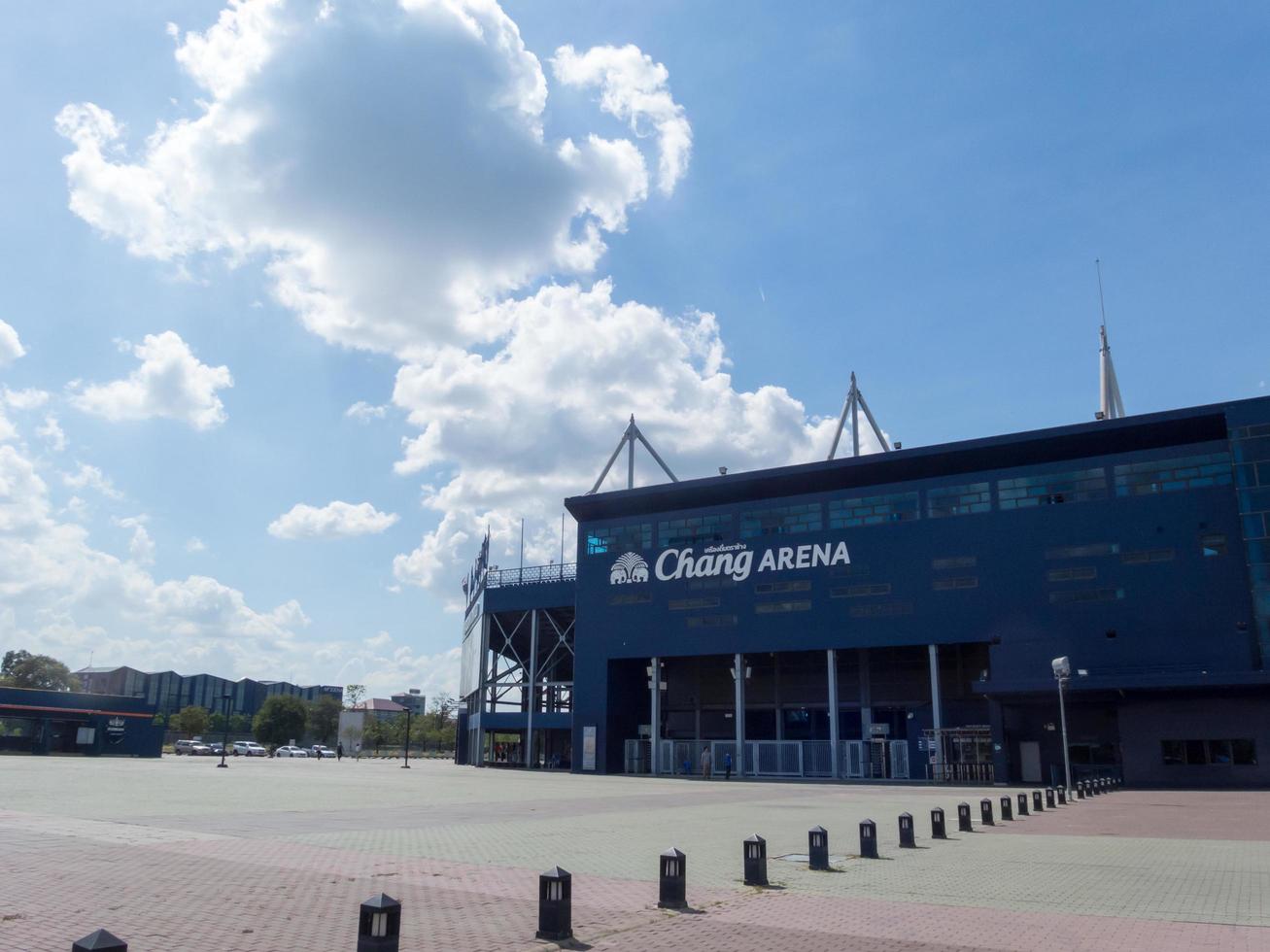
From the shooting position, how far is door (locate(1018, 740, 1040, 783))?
5047 centimetres

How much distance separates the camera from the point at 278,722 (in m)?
132

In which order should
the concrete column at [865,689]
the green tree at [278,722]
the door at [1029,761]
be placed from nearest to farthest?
1. the door at [1029,761]
2. the concrete column at [865,689]
3. the green tree at [278,722]

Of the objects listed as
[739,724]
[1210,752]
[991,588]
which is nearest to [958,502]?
[991,588]

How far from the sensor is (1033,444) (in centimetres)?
5441

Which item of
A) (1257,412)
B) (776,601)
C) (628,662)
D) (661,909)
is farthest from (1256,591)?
(661,909)

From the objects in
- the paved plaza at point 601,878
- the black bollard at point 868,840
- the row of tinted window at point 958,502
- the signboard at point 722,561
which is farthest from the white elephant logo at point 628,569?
the black bollard at point 868,840

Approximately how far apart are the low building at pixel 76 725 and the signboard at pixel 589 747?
117 ft

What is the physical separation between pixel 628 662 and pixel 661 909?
5763cm

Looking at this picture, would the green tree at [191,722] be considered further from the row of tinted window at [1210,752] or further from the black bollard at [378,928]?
the black bollard at [378,928]

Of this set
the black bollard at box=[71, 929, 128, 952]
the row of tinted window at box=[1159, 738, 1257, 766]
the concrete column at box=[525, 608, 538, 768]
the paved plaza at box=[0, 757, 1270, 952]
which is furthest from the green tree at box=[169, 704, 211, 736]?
the black bollard at box=[71, 929, 128, 952]

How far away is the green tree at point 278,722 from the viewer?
434 ft

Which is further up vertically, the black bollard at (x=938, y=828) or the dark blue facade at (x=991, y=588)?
the dark blue facade at (x=991, y=588)

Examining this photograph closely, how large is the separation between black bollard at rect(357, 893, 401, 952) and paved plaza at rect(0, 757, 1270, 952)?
75.9 inches

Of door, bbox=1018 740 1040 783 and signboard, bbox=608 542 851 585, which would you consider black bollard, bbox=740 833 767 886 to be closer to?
door, bbox=1018 740 1040 783
